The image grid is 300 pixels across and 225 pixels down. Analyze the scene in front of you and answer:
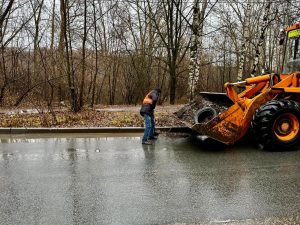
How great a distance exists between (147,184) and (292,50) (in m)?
5.74

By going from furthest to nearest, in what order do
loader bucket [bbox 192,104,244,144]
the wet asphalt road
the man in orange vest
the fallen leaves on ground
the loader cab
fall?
1. the fallen leaves on ground
2. the man in orange vest
3. the loader cab
4. loader bucket [bbox 192,104,244,144]
5. the wet asphalt road

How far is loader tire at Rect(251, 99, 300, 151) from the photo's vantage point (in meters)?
7.49

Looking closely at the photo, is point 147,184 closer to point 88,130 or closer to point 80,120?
point 88,130

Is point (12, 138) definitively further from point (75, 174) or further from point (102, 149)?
point (75, 174)

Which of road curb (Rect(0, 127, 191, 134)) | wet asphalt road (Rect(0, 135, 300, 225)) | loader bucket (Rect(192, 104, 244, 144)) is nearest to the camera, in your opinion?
wet asphalt road (Rect(0, 135, 300, 225))

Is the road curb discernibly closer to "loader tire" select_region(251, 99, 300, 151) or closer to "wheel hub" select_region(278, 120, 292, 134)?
"loader tire" select_region(251, 99, 300, 151)

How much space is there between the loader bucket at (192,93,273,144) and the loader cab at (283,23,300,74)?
1.90 meters

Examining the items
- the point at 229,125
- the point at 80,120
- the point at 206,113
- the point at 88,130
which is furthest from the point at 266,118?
the point at 80,120

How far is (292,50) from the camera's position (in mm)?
8734

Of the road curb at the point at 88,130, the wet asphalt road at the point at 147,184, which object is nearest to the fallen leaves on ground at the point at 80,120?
the road curb at the point at 88,130

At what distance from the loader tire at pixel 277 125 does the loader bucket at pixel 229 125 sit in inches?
8.6

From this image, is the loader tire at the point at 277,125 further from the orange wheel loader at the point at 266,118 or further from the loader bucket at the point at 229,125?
the loader bucket at the point at 229,125

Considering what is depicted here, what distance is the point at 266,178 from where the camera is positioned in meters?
5.74

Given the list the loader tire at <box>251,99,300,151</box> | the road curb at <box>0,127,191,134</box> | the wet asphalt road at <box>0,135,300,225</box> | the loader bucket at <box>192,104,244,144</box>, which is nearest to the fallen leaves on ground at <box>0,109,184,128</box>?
the road curb at <box>0,127,191,134</box>
